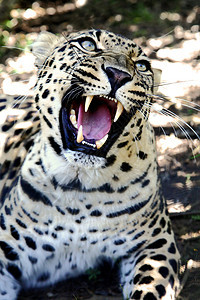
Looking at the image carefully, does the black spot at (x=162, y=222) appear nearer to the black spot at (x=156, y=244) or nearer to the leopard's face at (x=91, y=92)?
the black spot at (x=156, y=244)

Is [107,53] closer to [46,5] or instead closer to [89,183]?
[89,183]

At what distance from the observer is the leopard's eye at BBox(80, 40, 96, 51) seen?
3.98m

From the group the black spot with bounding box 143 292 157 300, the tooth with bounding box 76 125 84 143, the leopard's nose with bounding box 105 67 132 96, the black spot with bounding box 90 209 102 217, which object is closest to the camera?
the leopard's nose with bounding box 105 67 132 96

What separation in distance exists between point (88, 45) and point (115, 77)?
0.66 meters

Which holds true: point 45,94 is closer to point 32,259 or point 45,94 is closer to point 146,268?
point 32,259

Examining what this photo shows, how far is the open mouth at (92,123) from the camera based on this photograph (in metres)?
3.72

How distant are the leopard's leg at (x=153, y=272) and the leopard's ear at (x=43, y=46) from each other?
179 centimetres

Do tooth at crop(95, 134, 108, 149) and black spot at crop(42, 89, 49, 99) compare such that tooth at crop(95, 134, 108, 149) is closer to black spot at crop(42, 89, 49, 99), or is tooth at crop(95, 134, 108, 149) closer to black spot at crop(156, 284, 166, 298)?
black spot at crop(42, 89, 49, 99)

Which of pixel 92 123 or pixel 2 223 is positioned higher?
pixel 92 123

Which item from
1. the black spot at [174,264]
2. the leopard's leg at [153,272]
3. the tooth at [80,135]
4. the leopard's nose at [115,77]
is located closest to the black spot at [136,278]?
the leopard's leg at [153,272]

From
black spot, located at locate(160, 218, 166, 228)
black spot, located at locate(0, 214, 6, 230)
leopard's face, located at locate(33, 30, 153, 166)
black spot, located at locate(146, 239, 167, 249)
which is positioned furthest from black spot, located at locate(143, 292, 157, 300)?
black spot, located at locate(0, 214, 6, 230)

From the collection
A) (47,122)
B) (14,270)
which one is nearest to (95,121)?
(47,122)

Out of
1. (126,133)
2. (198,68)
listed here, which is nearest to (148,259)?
(126,133)

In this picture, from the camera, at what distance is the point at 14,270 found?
438 cm
